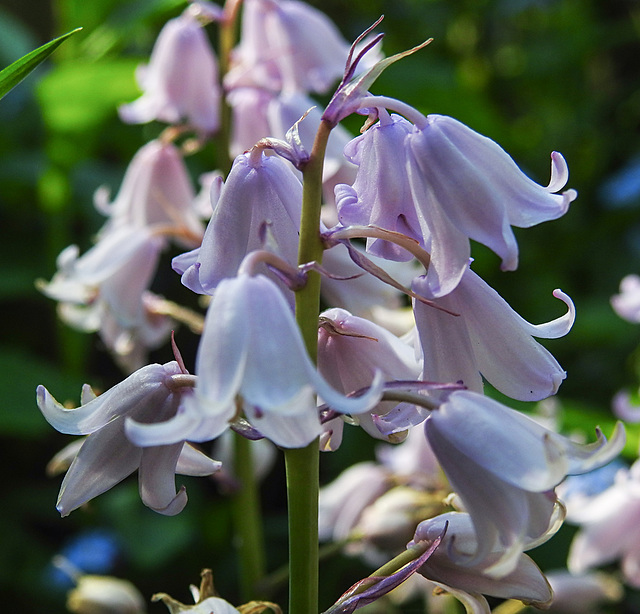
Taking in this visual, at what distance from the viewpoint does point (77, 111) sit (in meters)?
1.97

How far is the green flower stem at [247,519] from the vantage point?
111cm

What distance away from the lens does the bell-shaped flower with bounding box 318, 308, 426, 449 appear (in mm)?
634

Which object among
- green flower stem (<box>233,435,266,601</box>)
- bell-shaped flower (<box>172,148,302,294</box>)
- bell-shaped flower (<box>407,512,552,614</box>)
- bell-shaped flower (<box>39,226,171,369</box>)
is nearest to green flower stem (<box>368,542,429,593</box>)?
bell-shaped flower (<box>407,512,552,614</box>)

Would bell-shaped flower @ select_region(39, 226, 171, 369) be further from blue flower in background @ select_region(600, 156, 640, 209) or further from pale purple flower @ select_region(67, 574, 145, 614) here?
blue flower in background @ select_region(600, 156, 640, 209)

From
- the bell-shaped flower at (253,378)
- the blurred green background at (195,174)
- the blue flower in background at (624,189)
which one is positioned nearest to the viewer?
the bell-shaped flower at (253,378)

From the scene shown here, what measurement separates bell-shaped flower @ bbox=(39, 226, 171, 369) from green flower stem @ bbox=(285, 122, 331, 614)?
25.2 inches

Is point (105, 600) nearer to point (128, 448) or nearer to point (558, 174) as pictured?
point (128, 448)

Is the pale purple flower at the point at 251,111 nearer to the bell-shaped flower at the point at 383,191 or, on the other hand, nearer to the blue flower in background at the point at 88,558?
the bell-shaped flower at the point at 383,191

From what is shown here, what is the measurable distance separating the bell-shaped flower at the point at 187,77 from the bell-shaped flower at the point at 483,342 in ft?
2.31

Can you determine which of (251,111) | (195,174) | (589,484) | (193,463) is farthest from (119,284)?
(195,174)

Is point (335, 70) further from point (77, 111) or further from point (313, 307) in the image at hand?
point (77, 111)

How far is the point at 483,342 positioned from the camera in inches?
23.7

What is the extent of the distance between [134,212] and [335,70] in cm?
36

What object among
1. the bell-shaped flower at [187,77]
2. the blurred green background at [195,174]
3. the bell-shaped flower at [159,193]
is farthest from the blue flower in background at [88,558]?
the bell-shaped flower at [187,77]
